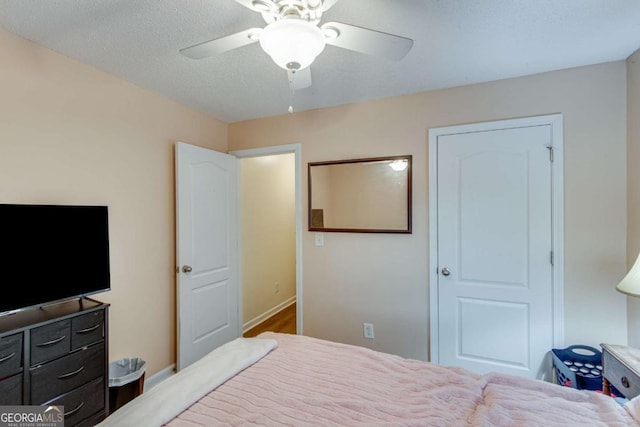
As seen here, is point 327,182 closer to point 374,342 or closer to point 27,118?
point 374,342

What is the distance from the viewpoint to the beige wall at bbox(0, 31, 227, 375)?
1723mm

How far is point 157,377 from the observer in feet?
8.25

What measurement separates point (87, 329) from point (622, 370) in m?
2.82

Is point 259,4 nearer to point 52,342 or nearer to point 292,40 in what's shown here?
point 292,40

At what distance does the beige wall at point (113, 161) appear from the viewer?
67.8 inches

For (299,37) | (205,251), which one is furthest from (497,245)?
(205,251)

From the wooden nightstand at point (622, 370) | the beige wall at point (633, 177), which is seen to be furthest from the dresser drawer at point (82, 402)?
the beige wall at point (633, 177)

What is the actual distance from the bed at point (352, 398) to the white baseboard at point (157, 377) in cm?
133

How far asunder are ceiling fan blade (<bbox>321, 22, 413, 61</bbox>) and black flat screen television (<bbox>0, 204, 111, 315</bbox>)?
1.73 metres

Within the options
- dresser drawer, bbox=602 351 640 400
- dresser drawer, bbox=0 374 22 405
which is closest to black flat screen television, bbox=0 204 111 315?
dresser drawer, bbox=0 374 22 405

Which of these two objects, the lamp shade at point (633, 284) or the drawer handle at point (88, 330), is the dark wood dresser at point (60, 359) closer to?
the drawer handle at point (88, 330)

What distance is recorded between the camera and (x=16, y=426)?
1434mm

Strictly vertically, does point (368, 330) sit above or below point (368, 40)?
below

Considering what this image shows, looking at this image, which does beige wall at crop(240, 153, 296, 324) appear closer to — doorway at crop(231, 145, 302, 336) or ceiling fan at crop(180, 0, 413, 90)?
doorway at crop(231, 145, 302, 336)
